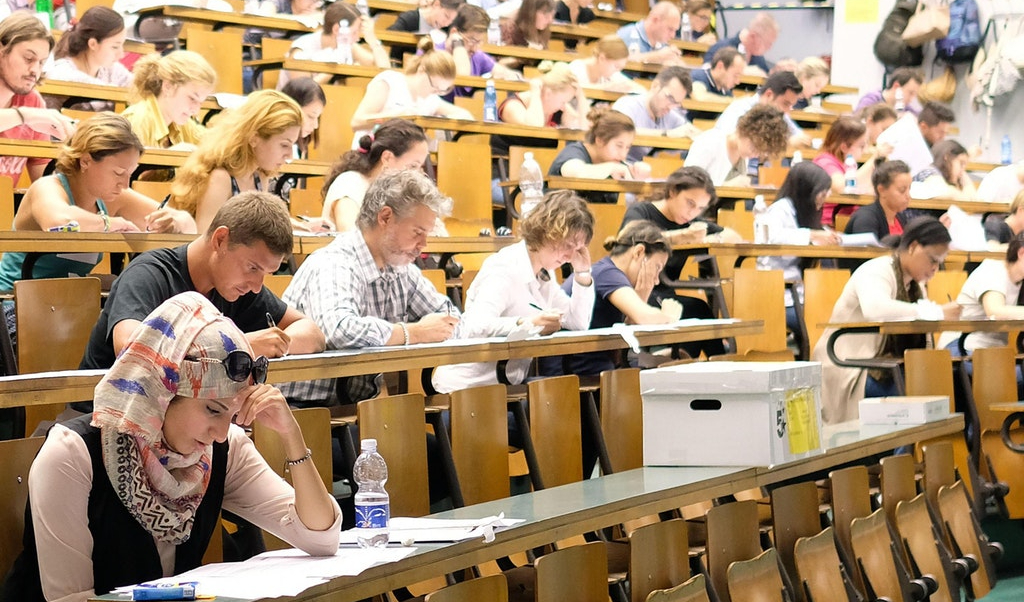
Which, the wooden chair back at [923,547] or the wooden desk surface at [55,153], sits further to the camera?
the wooden desk surface at [55,153]

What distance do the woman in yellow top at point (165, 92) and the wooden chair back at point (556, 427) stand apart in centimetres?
195

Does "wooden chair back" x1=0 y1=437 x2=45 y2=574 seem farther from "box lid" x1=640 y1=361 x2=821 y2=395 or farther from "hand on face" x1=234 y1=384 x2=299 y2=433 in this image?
"box lid" x1=640 y1=361 x2=821 y2=395

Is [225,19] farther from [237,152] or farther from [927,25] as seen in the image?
[927,25]

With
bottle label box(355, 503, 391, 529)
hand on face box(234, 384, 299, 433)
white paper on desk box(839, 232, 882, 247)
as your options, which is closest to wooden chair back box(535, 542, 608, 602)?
bottle label box(355, 503, 391, 529)

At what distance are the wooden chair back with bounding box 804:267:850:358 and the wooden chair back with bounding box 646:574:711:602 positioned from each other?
332 centimetres

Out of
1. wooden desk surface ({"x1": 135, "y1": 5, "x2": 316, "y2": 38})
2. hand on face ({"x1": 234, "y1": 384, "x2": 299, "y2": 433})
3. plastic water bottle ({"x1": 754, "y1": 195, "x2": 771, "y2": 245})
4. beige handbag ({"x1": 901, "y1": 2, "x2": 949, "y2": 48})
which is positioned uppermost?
beige handbag ({"x1": 901, "y1": 2, "x2": 949, "y2": 48})

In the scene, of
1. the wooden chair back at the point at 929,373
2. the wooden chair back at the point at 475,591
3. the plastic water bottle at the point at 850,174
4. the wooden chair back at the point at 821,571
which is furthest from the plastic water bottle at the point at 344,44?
the wooden chair back at the point at 475,591

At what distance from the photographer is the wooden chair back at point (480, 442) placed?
10.5ft

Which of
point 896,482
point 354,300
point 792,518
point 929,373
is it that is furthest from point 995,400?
point 354,300

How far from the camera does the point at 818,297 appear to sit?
5.76m

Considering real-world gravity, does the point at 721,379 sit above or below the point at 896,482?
above

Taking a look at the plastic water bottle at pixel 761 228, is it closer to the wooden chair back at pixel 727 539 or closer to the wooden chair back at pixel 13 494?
the wooden chair back at pixel 727 539

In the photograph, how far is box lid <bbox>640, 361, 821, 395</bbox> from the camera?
326cm

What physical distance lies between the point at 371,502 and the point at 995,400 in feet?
10.6
